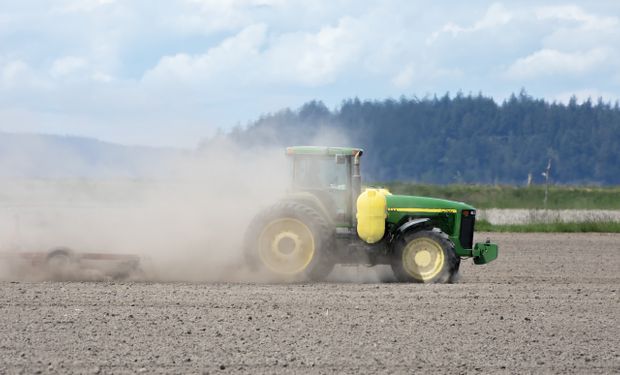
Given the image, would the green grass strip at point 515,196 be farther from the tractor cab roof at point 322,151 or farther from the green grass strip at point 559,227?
the tractor cab roof at point 322,151

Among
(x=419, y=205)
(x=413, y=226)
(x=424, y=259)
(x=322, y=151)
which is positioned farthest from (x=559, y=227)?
(x=322, y=151)

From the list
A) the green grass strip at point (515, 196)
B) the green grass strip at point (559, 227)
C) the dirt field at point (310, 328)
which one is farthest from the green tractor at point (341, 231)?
the green grass strip at point (515, 196)

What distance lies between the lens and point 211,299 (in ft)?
40.5

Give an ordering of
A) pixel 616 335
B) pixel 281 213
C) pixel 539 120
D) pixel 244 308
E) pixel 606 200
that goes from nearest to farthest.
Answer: pixel 616 335 → pixel 244 308 → pixel 281 213 → pixel 606 200 → pixel 539 120

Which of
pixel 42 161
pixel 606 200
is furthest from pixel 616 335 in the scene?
pixel 606 200

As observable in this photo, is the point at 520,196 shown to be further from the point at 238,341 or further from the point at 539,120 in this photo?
the point at 539,120

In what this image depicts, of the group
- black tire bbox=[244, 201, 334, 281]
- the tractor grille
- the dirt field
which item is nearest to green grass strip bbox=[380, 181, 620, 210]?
the tractor grille

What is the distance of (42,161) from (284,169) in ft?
22.6

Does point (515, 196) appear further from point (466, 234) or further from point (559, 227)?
point (466, 234)

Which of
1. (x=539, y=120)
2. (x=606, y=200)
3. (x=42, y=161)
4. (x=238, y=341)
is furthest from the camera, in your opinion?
(x=539, y=120)

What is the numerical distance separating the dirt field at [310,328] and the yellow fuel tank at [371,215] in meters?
0.82

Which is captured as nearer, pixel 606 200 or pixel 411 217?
pixel 411 217

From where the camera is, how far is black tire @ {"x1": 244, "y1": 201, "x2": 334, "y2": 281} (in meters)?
14.1

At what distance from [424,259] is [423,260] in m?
0.02
